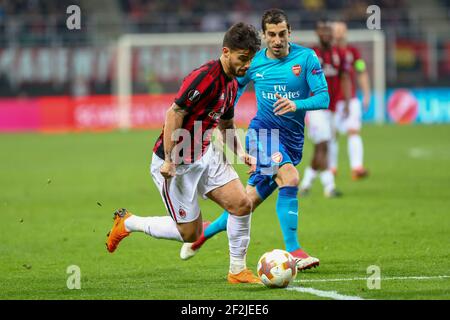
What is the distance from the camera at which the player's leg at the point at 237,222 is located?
8.02 m

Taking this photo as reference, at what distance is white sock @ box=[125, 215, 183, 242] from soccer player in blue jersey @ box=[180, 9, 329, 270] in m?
0.66

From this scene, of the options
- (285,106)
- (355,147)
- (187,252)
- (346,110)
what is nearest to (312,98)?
(285,106)

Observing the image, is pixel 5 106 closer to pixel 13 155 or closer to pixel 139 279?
pixel 13 155

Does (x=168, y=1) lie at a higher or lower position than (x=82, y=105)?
higher

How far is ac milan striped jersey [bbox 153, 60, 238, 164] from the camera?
Result: 304 inches

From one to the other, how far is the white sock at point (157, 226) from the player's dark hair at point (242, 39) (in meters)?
1.74

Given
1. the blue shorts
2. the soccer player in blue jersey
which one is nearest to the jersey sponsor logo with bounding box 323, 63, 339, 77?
the soccer player in blue jersey

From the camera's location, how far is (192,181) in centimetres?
812

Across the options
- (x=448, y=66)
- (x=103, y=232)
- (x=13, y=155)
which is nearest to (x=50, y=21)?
(x=13, y=155)

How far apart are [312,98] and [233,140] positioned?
0.88 m

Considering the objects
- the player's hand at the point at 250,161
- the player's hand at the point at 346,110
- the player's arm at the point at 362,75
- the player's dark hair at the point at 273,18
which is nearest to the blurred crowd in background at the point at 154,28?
the player's arm at the point at 362,75

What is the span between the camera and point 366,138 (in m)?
26.2
